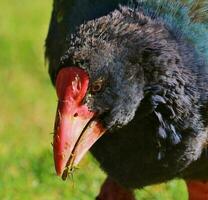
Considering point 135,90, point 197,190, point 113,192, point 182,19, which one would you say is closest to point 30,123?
point 113,192

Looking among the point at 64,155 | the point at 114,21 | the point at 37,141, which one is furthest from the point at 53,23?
the point at 37,141

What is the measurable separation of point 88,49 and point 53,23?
4.22ft

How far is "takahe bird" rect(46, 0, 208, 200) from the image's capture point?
375cm

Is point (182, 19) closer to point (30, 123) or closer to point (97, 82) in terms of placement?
point (97, 82)

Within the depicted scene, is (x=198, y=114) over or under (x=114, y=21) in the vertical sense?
under

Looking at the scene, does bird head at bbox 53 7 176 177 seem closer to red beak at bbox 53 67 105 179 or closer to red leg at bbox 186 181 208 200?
red beak at bbox 53 67 105 179

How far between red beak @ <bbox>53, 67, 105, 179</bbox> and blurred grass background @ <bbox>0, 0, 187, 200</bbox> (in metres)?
1.41

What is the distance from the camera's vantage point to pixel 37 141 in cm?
773

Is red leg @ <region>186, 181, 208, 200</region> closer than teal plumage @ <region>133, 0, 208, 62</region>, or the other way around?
teal plumage @ <region>133, 0, 208, 62</region>

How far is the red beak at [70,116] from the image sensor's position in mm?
3725

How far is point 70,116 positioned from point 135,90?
1.09ft

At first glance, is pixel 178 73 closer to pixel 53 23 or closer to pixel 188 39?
pixel 188 39

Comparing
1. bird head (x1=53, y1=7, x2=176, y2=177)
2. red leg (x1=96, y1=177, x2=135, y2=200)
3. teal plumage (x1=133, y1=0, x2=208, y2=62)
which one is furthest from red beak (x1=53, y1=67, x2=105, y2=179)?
red leg (x1=96, y1=177, x2=135, y2=200)

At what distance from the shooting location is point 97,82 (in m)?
3.75
